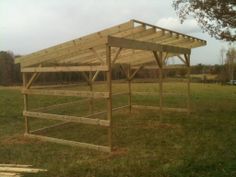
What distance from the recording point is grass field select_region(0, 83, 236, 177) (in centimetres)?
532

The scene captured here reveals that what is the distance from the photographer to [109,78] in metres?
6.75

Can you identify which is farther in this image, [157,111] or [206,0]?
[157,111]

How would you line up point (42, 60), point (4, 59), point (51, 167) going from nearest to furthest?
point (51, 167), point (42, 60), point (4, 59)

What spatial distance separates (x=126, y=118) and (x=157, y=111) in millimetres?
2070

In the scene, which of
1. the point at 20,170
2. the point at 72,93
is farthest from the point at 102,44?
the point at 20,170

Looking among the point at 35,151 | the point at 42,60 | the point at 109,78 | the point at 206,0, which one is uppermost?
the point at 206,0

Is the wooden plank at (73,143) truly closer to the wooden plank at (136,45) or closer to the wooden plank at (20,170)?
the wooden plank at (20,170)

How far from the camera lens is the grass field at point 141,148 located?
17.5ft

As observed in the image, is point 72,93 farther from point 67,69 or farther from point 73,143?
point 73,143

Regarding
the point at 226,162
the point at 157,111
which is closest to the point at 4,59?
the point at 157,111

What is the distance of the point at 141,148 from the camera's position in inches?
274

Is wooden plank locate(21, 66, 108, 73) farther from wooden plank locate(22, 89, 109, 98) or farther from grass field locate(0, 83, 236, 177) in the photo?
grass field locate(0, 83, 236, 177)

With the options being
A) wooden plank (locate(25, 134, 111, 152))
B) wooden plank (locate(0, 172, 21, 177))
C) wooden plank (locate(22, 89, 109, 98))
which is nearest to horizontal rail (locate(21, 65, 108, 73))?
wooden plank (locate(22, 89, 109, 98))

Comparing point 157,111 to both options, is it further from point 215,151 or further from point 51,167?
point 51,167
